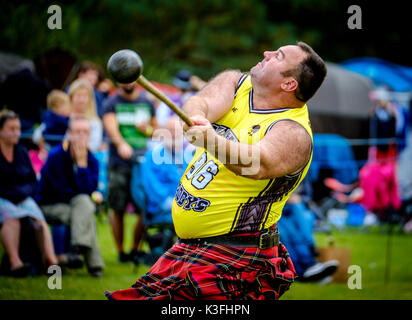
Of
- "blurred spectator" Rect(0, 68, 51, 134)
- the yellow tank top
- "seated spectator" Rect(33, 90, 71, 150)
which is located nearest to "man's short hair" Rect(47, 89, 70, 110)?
"seated spectator" Rect(33, 90, 71, 150)

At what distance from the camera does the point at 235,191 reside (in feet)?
10.1

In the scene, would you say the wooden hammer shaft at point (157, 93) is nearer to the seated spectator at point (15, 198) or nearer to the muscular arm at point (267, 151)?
the muscular arm at point (267, 151)

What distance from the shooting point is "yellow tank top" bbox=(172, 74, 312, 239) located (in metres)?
3.08

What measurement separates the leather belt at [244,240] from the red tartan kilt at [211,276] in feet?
0.07

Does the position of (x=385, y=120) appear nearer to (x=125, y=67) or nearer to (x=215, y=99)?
(x=215, y=99)

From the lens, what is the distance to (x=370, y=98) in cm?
1270

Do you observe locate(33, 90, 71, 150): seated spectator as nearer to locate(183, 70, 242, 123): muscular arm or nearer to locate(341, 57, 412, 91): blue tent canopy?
locate(183, 70, 242, 123): muscular arm

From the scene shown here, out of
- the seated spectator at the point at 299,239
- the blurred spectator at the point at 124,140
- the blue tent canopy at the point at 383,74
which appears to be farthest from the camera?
the blue tent canopy at the point at 383,74

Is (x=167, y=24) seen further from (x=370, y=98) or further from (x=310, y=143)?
(x=310, y=143)

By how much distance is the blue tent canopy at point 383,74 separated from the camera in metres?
15.6

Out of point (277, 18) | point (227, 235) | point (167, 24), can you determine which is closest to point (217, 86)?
point (227, 235)

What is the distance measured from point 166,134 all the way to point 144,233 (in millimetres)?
1027

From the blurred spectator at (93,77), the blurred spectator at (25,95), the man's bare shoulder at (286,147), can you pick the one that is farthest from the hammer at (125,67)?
the blurred spectator at (93,77)

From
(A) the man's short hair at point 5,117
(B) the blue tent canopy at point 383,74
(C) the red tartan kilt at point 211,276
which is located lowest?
(C) the red tartan kilt at point 211,276
